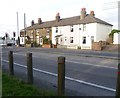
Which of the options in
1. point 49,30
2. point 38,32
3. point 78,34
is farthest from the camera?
point 38,32

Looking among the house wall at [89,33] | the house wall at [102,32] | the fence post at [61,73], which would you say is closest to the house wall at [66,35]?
the house wall at [89,33]

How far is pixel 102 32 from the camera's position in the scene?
48.8 meters

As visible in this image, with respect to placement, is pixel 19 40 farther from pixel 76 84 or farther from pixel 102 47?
pixel 76 84

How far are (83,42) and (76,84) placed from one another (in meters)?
41.0

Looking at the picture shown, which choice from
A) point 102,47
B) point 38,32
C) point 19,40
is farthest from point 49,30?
point 102,47

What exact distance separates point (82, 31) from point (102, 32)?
4227 millimetres

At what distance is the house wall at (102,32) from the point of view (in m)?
47.3

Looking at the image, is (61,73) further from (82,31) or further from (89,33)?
(82,31)

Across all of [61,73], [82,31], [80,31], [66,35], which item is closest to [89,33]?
[82,31]

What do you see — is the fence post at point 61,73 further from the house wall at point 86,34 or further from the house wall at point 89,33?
the house wall at point 89,33

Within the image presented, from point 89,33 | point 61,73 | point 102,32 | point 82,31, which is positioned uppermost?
point 82,31

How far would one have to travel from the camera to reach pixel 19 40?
225 feet

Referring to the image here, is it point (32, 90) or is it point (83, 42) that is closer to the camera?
point (32, 90)

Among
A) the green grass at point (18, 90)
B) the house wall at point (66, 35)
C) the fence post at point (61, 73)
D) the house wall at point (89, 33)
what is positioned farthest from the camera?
the house wall at point (66, 35)
